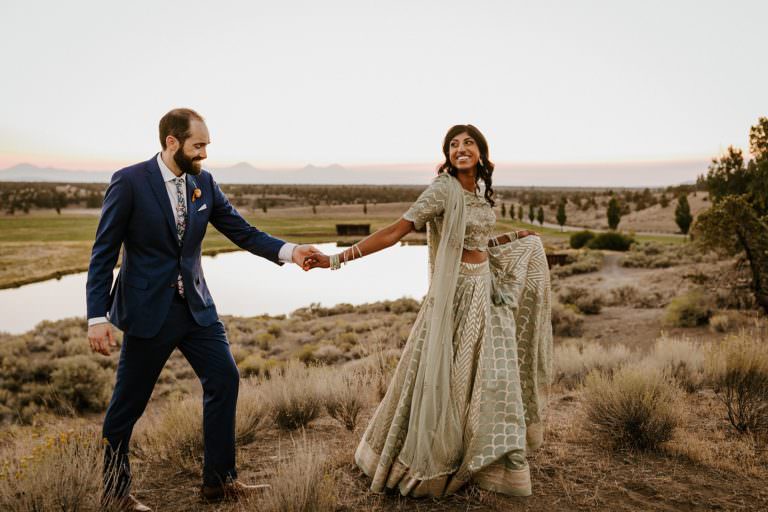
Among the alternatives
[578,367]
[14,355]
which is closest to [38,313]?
[14,355]

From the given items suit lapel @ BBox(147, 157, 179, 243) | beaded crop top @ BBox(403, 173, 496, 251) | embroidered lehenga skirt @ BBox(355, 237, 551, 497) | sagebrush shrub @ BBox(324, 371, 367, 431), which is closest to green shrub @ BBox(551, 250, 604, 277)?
sagebrush shrub @ BBox(324, 371, 367, 431)

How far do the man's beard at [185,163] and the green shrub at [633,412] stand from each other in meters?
4.00

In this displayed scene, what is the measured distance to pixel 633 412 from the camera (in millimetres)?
4898

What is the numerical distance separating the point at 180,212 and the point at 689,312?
1360 centimetres

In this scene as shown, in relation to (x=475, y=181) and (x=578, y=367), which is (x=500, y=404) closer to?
(x=475, y=181)

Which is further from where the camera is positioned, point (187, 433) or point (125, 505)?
point (187, 433)

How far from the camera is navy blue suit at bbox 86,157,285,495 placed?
3.46 meters

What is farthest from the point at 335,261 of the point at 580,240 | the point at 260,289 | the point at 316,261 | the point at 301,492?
the point at 580,240

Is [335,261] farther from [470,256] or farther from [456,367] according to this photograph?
[456,367]

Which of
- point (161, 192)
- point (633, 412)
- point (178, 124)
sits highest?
point (178, 124)

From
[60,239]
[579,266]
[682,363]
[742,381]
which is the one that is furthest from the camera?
[60,239]

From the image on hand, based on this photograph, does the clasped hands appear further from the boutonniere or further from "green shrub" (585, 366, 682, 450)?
"green shrub" (585, 366, 682, 450)

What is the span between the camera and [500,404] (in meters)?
3.80

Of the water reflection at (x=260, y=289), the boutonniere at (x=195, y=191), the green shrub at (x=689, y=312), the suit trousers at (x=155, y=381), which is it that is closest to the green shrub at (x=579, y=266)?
the water reflection at (x=260, y=289)
